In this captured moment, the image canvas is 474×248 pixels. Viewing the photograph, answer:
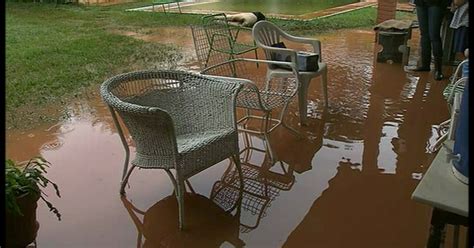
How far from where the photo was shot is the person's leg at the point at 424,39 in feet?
14.4

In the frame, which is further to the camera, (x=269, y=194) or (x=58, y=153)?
(x=58, y=153)

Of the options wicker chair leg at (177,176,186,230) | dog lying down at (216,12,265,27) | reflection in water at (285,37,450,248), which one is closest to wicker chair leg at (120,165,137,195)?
wicker chair leg at (177,176,186,230)

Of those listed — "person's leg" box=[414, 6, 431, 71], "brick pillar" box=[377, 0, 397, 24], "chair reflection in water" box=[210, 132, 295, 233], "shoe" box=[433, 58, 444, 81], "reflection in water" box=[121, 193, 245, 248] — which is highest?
"brick pillar" box=[377, 0, 397, 24]

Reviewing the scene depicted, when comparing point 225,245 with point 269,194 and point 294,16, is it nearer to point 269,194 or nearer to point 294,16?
point 269,194

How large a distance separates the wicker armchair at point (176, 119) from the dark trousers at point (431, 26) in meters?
2.66

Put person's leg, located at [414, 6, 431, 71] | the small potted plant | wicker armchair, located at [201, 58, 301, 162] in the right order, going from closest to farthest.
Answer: the small potted plant → wicker armchair, located at [201, 58, 301, 162] → person's leg, located at [414, 6, 431, 71]

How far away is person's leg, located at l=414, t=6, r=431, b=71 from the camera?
4.38 m

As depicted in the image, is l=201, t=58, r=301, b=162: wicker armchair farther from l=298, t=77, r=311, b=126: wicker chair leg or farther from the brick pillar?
the brick pillar

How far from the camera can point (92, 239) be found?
6.63ft

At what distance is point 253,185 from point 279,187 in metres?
0.14

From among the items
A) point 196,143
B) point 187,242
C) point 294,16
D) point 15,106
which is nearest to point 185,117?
point 196,143

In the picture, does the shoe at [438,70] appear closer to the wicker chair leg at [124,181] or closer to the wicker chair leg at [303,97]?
the wicker chair leg at [303,97]

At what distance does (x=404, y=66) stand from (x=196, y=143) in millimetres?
3435

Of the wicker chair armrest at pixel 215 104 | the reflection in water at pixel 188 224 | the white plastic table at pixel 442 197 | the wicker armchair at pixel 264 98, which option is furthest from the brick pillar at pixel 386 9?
the white plastic table at pixel 442 197
